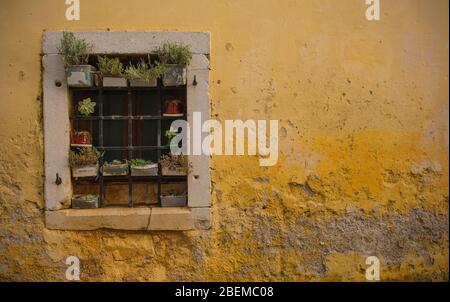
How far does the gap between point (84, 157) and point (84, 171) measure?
11cm

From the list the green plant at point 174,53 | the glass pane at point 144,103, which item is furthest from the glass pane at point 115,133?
the green plant at point 174,53

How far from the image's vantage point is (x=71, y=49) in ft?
10.5

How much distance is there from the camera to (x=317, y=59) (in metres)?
3.40

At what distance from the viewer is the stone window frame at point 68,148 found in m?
3.28

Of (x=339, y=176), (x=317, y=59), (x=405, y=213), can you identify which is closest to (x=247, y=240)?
(x=339, y=176)

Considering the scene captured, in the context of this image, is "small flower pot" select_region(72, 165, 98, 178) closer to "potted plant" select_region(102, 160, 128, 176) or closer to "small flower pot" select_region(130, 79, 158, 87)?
"potted plant" select_region(102, 160, 128, 176)

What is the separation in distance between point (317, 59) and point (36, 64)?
2245mm

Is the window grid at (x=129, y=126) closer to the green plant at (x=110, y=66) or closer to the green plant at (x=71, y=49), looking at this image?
the green plant at (x=110, y=66)

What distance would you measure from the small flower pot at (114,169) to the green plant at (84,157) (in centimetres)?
11

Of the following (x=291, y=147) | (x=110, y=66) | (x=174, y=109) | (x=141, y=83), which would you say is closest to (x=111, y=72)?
(x=110, y=66)

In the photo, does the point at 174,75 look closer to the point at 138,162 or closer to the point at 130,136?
the point at 130,136

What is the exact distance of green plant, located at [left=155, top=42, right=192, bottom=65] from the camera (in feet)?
10.7

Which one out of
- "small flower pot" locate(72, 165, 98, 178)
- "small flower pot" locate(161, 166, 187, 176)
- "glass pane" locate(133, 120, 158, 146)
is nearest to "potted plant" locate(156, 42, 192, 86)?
"glass pane" locate(133, 120, 158, 146)

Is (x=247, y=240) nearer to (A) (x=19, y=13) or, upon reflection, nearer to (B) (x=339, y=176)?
(B) (x=339, y=176)
